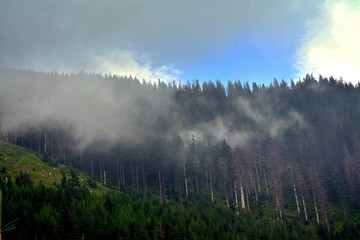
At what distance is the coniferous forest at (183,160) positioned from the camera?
5928 centimetres

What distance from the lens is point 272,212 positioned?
9400 centimetres

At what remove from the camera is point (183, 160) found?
114m

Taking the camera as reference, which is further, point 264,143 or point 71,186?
point 264,143

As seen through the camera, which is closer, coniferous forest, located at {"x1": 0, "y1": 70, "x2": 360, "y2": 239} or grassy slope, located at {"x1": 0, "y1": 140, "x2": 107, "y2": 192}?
coniferous forest, located at {"x1": 0, "y1": 70, "x2": 360, "y2": 239}

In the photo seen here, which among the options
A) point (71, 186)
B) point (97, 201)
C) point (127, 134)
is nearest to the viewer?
point (97, 201)

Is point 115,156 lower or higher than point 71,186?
higher

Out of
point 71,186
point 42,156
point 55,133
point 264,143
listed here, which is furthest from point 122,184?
point 264,143

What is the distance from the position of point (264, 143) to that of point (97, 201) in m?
95.0

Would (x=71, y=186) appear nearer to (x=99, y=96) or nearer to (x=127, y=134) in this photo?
(x=127, y=134)

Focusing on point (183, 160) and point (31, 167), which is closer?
point (31, 167)

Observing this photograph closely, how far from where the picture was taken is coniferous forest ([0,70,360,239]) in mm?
59281

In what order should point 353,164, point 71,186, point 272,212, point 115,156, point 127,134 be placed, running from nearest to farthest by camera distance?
1. point 71,186
2. point 272,212
3. point 353,164
4. point 115,156
5. point 127,134

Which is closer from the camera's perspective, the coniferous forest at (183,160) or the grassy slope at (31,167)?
the coniferous forest at (183,160)

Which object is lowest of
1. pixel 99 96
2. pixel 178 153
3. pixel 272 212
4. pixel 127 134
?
pixel 272 212
